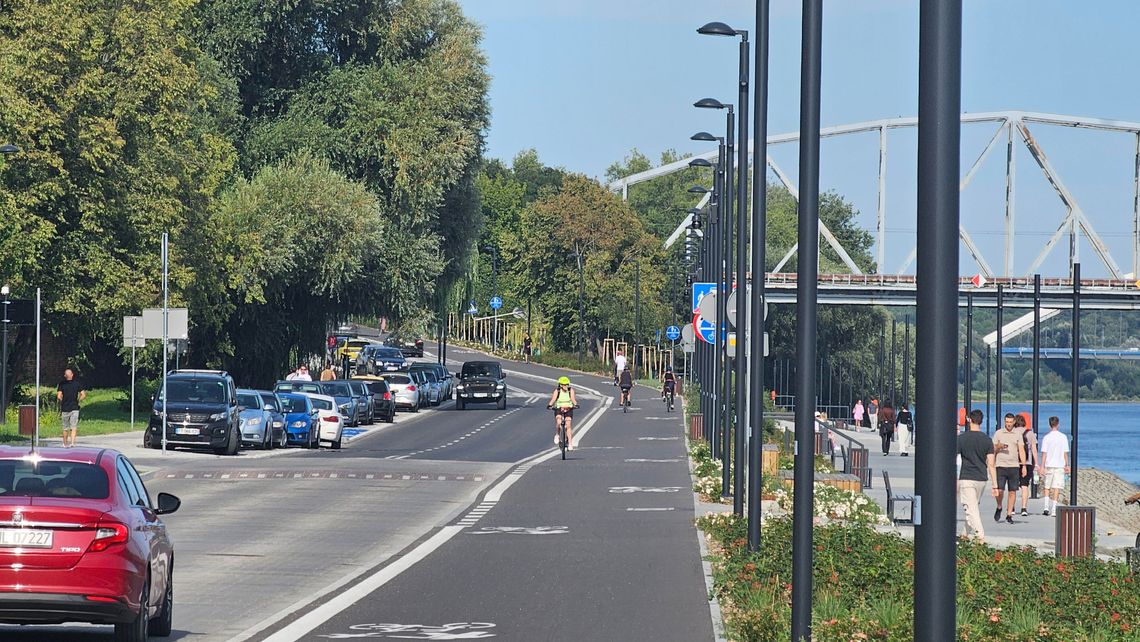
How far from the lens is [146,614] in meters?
12.5

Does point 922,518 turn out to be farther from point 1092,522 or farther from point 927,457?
point 1092,522

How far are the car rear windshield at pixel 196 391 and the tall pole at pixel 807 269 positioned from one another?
1206 inches

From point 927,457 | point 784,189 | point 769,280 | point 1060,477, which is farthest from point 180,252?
point 784,189

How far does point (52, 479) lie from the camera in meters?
12.7

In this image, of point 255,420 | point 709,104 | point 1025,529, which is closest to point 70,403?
point 255,420

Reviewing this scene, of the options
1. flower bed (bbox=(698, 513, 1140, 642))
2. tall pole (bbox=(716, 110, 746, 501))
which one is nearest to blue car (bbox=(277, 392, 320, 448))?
tall pole (bbox=(716, 110, 746, 501))

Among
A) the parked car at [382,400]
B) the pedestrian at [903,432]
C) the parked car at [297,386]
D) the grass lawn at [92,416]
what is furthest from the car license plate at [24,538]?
the parked car at [382,400]

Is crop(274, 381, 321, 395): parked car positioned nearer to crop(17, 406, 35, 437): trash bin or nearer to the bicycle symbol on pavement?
crop(17, 406, 35, 437): trash bin

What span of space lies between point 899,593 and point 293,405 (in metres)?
36.2

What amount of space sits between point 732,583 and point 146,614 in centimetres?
567

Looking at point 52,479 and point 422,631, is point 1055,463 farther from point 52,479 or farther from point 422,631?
point 52,479

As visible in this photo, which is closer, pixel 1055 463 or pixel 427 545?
pixel 427 545

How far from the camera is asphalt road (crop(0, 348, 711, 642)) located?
47.8ft

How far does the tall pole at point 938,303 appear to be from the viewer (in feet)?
19.7
